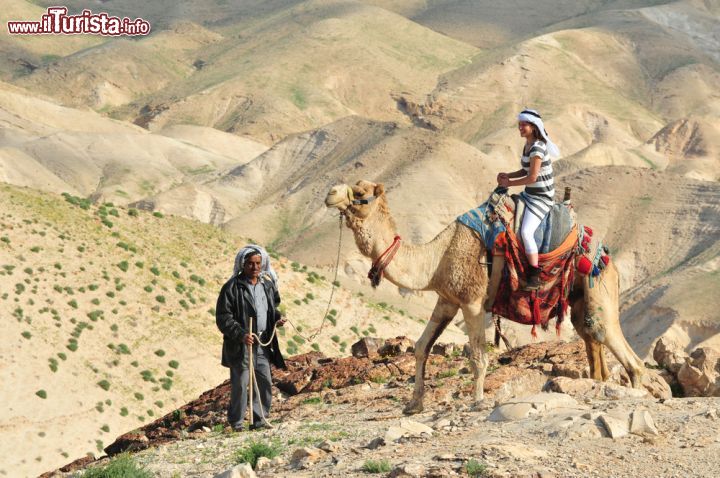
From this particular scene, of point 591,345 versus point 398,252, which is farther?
point 591,345

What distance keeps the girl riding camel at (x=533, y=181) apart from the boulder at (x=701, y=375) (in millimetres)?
3823

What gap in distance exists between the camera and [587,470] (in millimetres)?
9180

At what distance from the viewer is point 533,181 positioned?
41.0ft

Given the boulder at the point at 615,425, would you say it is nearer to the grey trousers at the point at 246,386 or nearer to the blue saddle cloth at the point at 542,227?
the blue saddle cloth at the point at 542,227

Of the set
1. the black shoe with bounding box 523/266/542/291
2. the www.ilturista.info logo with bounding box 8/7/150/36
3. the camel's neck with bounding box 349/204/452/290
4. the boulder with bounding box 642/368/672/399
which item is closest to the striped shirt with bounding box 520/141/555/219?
the black shoe with bounding box 523/266/542/291

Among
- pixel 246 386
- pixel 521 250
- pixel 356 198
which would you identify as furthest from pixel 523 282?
pixel 246 386

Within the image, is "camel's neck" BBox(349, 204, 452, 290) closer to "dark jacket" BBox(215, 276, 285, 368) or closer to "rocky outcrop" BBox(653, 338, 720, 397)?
"dark jacket" BBox(215, 276, 285, 368)

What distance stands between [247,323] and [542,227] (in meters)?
3.44

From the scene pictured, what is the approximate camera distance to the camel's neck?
1247 cm

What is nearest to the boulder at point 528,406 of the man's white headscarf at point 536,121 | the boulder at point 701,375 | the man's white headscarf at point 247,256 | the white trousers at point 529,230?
the white trousers at point 529,230

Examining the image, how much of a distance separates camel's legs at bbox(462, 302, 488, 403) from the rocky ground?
0.23 metres

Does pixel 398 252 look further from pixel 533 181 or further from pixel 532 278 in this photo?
pixel 533 181

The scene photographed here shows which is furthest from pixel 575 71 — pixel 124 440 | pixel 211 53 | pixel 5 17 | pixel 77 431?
pixel 124 440

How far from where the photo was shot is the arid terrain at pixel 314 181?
29.4 metres
